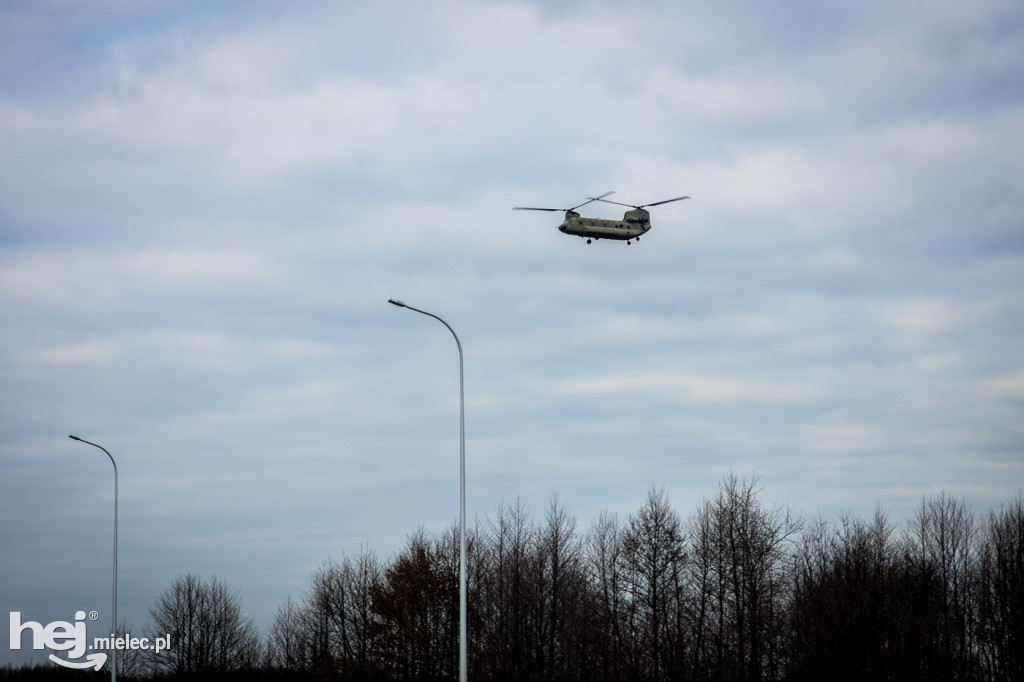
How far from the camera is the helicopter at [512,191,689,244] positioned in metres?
69.4

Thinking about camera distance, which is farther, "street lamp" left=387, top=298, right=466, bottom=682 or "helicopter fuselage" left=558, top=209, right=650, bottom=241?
"helicopter fuselage" left=558, top=209, right=650, bottom=241

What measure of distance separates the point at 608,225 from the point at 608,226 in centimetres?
7

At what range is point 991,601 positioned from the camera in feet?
248

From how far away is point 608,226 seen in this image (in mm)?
71250

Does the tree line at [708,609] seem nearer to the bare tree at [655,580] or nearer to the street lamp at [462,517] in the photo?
the bare tree at [655,580]

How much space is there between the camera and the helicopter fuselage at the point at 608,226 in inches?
2734

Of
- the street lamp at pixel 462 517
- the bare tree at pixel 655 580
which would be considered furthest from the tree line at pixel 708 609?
the street lamp at pixel 462 517

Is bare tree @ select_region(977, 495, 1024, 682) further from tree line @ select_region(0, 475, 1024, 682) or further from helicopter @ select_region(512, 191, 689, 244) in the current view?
helicopter @ select_region(512, 191, 689, 244)

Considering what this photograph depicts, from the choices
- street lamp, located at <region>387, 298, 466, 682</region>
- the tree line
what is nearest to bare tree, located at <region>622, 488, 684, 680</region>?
the tree line

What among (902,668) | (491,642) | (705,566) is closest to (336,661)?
(491,642)

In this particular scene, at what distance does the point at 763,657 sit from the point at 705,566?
7591mm

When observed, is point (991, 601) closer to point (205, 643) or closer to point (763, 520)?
point (763, 520)

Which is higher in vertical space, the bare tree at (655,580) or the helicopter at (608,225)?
the helicopter at (608,225)

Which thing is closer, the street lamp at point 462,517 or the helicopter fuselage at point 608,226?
the street lamp at point 462,517
